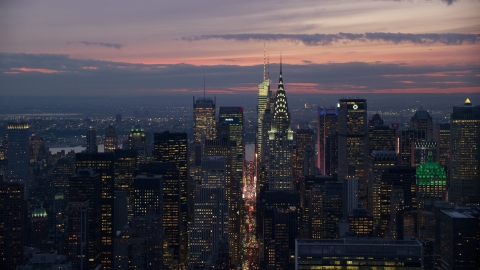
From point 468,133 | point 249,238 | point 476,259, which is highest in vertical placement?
point 468,133

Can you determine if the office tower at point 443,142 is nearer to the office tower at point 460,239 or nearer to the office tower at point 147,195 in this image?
the office tower at point 460,239

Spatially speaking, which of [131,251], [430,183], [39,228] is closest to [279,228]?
[430,183]

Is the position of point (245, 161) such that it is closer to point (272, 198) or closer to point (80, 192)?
point (272, 198)

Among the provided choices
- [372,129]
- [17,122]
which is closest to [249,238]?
[372,129]

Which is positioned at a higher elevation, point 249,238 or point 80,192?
point 80,192

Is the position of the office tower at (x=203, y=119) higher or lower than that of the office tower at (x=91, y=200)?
higher

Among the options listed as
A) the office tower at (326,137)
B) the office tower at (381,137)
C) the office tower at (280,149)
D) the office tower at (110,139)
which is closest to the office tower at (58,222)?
the office tower at (110,139)
